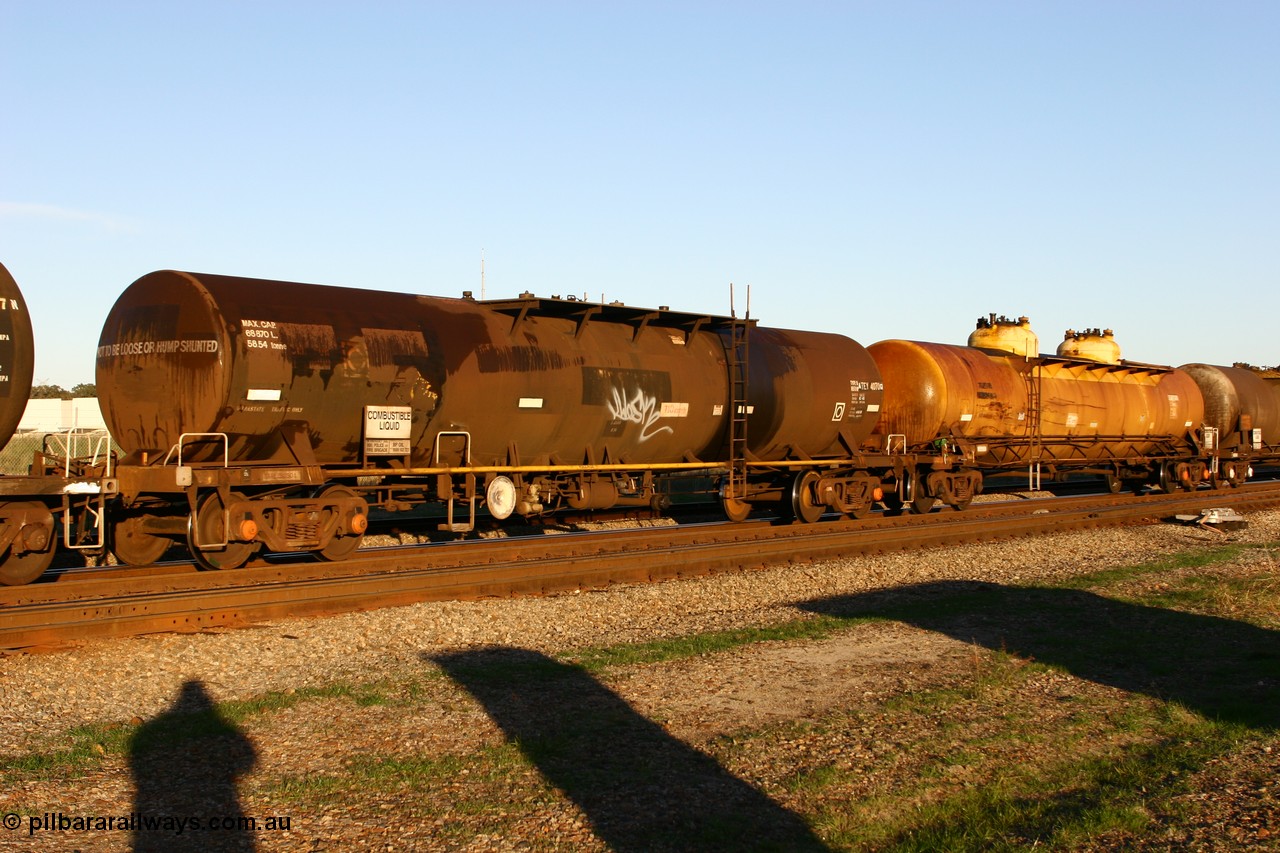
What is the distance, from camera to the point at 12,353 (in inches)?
443

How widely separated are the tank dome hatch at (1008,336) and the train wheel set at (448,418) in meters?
3.72

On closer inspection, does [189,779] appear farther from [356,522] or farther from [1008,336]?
[1008,336]

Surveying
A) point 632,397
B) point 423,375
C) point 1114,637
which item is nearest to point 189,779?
point 423,375

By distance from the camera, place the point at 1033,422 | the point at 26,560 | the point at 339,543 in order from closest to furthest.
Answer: the point at 26,560, the point at 339,543, the point at 1033,422

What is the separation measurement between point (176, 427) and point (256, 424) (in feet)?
3.11

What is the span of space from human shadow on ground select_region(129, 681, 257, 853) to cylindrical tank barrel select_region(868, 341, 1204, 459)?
17964 millimetres

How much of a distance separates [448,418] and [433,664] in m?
5.88

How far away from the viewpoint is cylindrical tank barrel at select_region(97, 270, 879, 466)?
12836 mm

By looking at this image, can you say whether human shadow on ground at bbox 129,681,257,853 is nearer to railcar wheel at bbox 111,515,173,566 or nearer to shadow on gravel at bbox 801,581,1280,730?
railcar wheel at bbox 111,515,173,566

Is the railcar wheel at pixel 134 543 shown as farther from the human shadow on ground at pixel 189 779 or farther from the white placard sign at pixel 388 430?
the human shadow on ground at pixel 189 779

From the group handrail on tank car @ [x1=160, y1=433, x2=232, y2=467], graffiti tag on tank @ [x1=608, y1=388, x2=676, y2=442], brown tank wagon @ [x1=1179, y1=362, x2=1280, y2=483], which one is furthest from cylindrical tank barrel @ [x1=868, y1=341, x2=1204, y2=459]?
handrail on tank car @ [x1=160, y1=433, x2=232, y2=467]

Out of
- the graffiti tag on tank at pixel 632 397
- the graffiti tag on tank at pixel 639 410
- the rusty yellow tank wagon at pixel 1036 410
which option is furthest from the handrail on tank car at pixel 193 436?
the rusty yellow tank wagon at pixel 1036 410

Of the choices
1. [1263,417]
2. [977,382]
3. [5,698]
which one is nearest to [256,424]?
[5,698]

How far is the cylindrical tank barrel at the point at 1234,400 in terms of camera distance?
33344 mm
